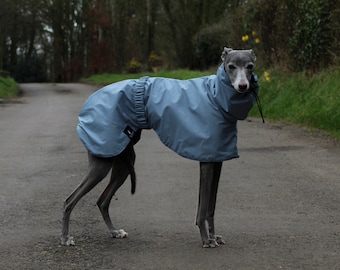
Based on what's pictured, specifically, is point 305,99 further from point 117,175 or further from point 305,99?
point 117,175

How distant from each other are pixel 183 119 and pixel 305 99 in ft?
36.2

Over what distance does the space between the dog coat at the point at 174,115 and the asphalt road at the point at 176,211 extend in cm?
83

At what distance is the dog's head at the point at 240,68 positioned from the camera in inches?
211

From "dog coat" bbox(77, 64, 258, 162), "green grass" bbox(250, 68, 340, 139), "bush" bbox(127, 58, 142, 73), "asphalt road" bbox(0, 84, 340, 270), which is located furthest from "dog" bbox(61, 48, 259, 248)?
"bush" bbox(127, 58, 142, 73)

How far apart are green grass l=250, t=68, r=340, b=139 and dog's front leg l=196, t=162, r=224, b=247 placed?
728 centimetres

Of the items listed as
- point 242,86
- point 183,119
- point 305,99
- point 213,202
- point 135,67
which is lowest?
point 135,67

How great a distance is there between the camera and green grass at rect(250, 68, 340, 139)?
1408 cm

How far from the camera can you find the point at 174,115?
5664 mm

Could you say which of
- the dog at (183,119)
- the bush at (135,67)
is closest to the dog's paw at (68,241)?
the dog at (183,119)

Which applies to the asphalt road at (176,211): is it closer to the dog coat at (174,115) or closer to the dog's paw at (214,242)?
the dog's paw at (214,242)

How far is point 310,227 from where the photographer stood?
20.7ft

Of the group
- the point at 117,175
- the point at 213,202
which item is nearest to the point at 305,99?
the point at 117,175

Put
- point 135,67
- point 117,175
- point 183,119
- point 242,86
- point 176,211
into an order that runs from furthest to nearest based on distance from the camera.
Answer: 1. point 135,67
2. point 176,211
3. point 117,175
4. point 183,119
5. point 242,86

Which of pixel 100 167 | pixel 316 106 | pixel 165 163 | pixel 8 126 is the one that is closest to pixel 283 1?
pixel 316 106
